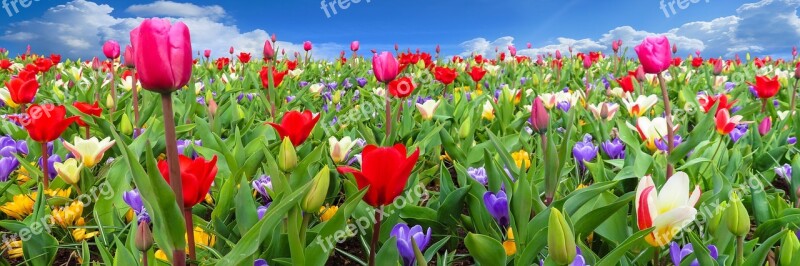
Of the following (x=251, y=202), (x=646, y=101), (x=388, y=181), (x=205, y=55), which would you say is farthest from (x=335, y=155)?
(x=205, y=55)

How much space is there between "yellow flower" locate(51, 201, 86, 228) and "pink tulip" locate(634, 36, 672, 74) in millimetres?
1791

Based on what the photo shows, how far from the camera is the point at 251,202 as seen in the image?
60.5 inches

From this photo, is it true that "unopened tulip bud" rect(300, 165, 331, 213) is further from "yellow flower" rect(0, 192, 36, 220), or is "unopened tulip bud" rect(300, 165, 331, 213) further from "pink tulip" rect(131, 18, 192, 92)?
"yellow flower" rect(0, 192, 36, 220)

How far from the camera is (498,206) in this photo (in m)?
1.59

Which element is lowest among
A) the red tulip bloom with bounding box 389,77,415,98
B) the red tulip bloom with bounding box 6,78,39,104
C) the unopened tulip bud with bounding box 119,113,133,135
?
the unopened tulip bud with bounding box 119,113,133,135

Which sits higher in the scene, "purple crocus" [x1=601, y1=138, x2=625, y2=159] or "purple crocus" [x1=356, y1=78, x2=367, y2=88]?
"purple crocus" [x1=601, y1=138, x2=625, y2=159]

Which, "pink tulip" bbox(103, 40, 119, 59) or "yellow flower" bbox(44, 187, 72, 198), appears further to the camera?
"pink tulip" bbox(103, 40, 119, 59)

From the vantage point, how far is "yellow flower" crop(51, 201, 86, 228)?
180 cm

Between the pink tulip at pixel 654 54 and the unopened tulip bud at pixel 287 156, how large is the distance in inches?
42.7

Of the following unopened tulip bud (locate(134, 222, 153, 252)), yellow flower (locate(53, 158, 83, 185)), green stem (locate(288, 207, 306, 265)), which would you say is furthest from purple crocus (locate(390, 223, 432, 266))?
yellow flower (locate(53, 158, 83, 185))

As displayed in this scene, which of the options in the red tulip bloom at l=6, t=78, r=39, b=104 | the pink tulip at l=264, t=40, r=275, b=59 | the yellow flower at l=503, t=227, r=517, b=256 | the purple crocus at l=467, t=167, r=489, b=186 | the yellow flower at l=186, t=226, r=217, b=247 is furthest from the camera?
the pink tulip at l=264, t=40, r=275, b=59

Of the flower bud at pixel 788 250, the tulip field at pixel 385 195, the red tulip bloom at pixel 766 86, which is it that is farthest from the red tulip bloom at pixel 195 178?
the red tulip bloom at pixel 766 86

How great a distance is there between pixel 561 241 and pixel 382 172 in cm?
39

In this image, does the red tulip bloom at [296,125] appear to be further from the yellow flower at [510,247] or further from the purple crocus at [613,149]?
the purple crocus at [613,149]
